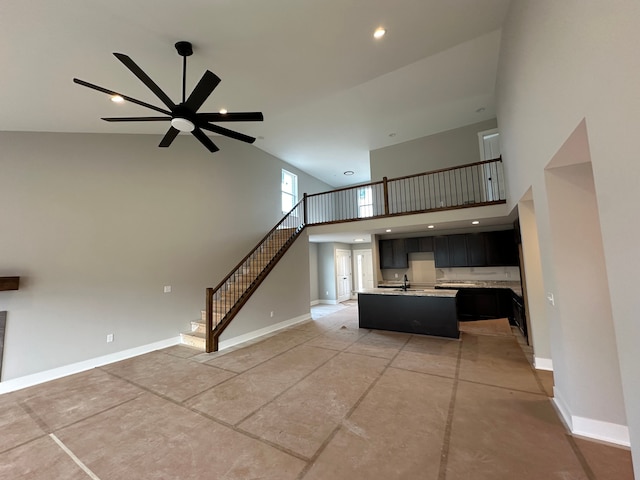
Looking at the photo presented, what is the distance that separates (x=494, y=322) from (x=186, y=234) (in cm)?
708

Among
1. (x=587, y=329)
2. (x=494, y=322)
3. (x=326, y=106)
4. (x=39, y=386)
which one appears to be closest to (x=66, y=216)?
(x=39, y=386)

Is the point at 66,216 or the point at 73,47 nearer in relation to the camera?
the point at 73,47

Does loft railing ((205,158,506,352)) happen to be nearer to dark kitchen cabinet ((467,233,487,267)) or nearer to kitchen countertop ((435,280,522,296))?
dark kitchen cabinet ((467,233,487,267))

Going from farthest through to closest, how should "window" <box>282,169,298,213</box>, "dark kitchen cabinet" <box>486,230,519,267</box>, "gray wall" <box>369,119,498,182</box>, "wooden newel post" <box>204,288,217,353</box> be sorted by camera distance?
"window" <box>282,169,298,213</box>, "gray wall" <box>369,119,498,182</box>, "dark kitchen cabinet" <box>486,230,519,267</box>, "wooden newel post" <box>204,288,217,353</box>

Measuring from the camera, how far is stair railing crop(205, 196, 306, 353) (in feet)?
15.2

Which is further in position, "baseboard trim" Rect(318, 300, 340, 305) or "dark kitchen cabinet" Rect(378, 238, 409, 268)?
"baseboard trim" Rect(318, 300, 340, 305)

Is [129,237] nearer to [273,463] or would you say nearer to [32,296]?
[32,296]

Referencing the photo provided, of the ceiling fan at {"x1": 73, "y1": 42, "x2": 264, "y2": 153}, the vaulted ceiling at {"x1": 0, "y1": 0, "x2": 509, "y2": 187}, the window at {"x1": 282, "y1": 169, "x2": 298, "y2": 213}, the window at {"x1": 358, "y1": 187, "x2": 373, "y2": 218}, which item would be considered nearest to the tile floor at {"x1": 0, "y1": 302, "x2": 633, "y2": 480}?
the ceiling fan at {"x1": 73, "y1": 42, "x2": 264, "y2": 153}

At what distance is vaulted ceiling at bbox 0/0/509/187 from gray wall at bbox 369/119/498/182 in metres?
1.34

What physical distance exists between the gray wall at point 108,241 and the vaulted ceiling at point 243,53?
1.80 ft

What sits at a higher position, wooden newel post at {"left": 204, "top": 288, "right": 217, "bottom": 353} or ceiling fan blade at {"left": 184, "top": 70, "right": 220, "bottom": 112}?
ceiling fan blade at {"left": 184, "top": 70, "right": 220, "bottom": 112}

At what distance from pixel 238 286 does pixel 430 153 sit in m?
6.14

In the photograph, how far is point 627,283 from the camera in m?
1.28

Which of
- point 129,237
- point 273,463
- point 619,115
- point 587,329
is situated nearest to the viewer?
point 619,115
